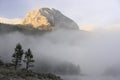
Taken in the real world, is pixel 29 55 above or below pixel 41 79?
above

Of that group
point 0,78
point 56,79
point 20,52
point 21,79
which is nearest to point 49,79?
point 56,79

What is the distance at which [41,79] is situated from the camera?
99.9 m

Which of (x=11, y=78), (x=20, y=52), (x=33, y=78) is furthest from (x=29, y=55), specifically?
(x=11, y=78)

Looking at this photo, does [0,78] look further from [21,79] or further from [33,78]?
[33,78]

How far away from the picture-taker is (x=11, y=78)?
86.6 m

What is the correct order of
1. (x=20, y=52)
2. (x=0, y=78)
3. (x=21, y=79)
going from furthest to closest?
(x=20, y=52) < (x=21, y=79) < (x=0, y=78)

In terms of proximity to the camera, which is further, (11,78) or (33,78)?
(33,78)

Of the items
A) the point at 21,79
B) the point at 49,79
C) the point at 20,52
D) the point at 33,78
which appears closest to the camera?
the point at 21,79

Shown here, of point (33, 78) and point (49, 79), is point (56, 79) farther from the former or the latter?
point (33, 78)

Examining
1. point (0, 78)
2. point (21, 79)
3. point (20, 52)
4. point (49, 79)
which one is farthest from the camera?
point (20, 52)

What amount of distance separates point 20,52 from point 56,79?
4491cm

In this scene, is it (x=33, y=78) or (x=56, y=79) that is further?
(x=56, y=79)

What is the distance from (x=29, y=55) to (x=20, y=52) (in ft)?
16.2

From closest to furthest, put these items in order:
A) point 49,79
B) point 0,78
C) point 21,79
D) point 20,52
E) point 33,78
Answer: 1. point 0,78
2. point 21,79
3. point 33,78
4. point 49,79
5. point 20,52
